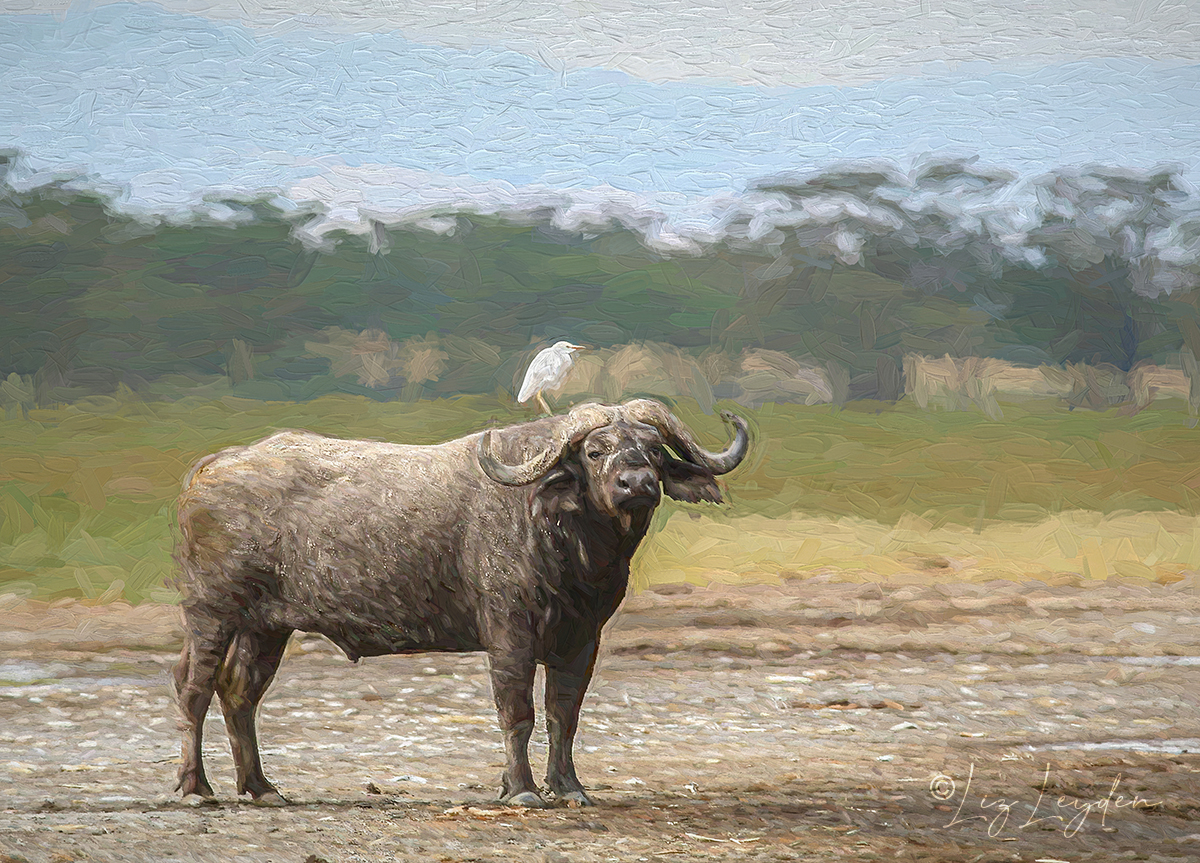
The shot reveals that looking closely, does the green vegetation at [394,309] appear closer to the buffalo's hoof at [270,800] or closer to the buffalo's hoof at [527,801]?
the buffalo's hoof at [270,800]

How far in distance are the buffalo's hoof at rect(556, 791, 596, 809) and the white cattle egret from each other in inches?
139

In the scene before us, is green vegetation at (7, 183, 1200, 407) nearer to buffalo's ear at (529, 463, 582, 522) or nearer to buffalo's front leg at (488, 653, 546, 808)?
buffalo's ear at (529, 463, 582, 522)

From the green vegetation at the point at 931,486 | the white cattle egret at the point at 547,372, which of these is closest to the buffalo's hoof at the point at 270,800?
the white cattle egret at the point at 547,372

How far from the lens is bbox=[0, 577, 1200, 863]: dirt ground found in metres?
4.81

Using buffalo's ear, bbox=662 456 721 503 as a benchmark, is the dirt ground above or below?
below

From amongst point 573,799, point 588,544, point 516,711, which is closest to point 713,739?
point 573,799

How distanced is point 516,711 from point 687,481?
1143mm

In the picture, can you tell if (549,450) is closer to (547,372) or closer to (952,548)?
(547,372)

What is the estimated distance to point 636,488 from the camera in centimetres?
462

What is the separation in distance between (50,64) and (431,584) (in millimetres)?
5435

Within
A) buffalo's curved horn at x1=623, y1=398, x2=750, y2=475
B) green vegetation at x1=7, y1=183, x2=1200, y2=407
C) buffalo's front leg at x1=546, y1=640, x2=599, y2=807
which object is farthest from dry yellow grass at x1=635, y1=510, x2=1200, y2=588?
buffalo's curved horn at x1=623, y1=398, x2=750, y2=475

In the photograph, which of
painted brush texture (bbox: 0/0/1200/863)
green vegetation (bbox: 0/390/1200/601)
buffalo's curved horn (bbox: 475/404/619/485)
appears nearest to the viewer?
buffalo's curved horn (bbox: 475/404/619/485)

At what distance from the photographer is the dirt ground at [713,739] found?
4809 mm

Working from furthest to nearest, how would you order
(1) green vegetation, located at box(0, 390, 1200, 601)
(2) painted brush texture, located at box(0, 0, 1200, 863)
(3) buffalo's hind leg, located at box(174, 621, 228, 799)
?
(1) green vegetation, located at box(0, 390, 1200, 601)
(2) painted brush texture, located at box(0, 0, 1200, 863)
(3) buffalo's hind leg, located at box(174, 621, 228, 799)
